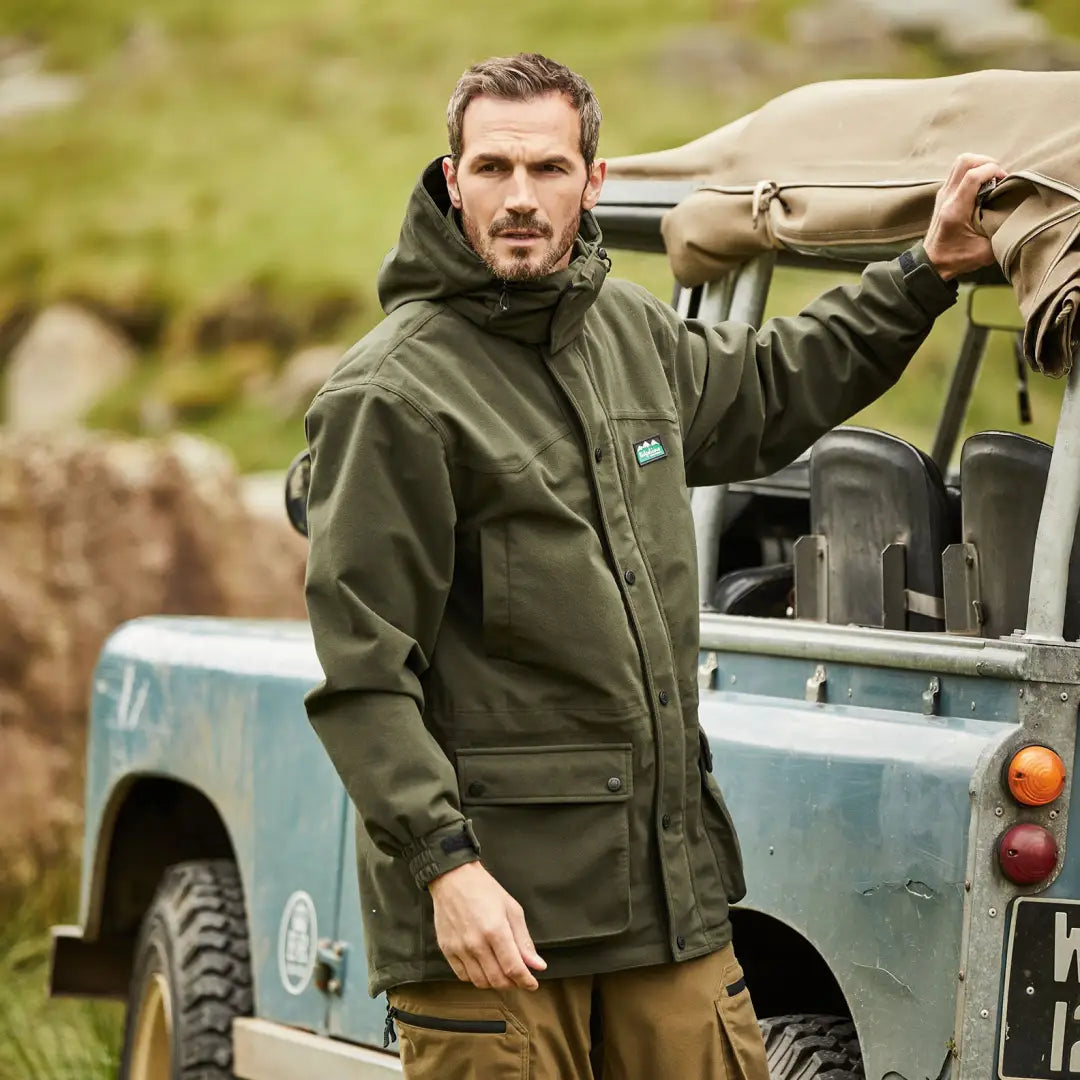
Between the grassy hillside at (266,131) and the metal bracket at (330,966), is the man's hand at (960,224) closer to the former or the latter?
the metal bracket at (330,966)

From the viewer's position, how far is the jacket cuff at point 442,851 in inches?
114

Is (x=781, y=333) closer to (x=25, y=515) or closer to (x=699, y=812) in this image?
(x=699, y=812)

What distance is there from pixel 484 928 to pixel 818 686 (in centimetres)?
92

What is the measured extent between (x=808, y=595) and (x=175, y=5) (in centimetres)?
1927

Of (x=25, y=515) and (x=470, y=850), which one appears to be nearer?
(x=470, y=850)

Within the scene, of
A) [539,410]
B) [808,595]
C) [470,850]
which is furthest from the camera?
[808,595]

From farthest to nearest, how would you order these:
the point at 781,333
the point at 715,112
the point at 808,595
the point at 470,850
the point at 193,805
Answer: the point at 715,112, the point at 193,805, the point at 808,595, the point at 781,333, the point at 470,850

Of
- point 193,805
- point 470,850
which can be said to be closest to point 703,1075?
point 470,850

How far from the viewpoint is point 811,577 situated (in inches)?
157

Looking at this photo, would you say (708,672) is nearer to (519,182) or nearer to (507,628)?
(507,628)

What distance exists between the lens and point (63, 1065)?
22.5ft

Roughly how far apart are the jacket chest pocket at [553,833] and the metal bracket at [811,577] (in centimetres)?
99

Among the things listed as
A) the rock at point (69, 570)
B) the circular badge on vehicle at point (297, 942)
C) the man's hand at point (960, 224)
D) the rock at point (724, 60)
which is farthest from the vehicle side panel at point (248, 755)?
the rock at point (724, 60)

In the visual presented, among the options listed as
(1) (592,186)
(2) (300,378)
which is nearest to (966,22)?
(2) (300,378)
